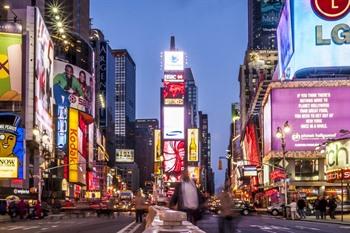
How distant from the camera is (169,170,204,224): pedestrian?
15258 mm

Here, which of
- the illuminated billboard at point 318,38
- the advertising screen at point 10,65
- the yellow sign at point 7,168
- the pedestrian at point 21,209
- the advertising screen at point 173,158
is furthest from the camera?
the advertising screen at point 173,158

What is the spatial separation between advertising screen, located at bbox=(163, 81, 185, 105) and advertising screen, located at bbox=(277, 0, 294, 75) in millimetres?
62915

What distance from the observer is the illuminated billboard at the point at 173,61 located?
18200 centimetres

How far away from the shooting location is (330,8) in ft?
322

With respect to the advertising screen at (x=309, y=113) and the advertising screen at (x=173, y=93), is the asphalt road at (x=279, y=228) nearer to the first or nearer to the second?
the advertising screen at (x=309, y=113)

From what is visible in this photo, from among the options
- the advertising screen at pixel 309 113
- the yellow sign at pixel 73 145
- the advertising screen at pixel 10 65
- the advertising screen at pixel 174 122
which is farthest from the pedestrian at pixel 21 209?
the advertising screen at pixel 174 122

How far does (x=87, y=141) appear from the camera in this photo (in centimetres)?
15425

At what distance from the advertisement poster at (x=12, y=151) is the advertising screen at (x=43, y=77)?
9831 millimetres

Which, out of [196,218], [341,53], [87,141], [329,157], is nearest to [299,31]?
[341,53]

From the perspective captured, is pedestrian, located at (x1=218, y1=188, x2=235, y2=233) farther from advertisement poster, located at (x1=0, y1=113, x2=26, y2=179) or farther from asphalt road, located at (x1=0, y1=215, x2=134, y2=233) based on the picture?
advertisement poster, located at (x1=0, y1=113, x2=26, y2=179)

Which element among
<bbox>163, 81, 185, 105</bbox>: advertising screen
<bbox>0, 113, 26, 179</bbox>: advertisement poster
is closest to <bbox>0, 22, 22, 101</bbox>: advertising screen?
<bbox>0, 113, 26, 179</bbox>: advertisement poster

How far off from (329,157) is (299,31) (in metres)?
36.8

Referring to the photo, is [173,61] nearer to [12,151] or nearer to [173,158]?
[173,158]

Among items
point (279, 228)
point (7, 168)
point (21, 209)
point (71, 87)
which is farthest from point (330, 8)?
point (279, 228)
